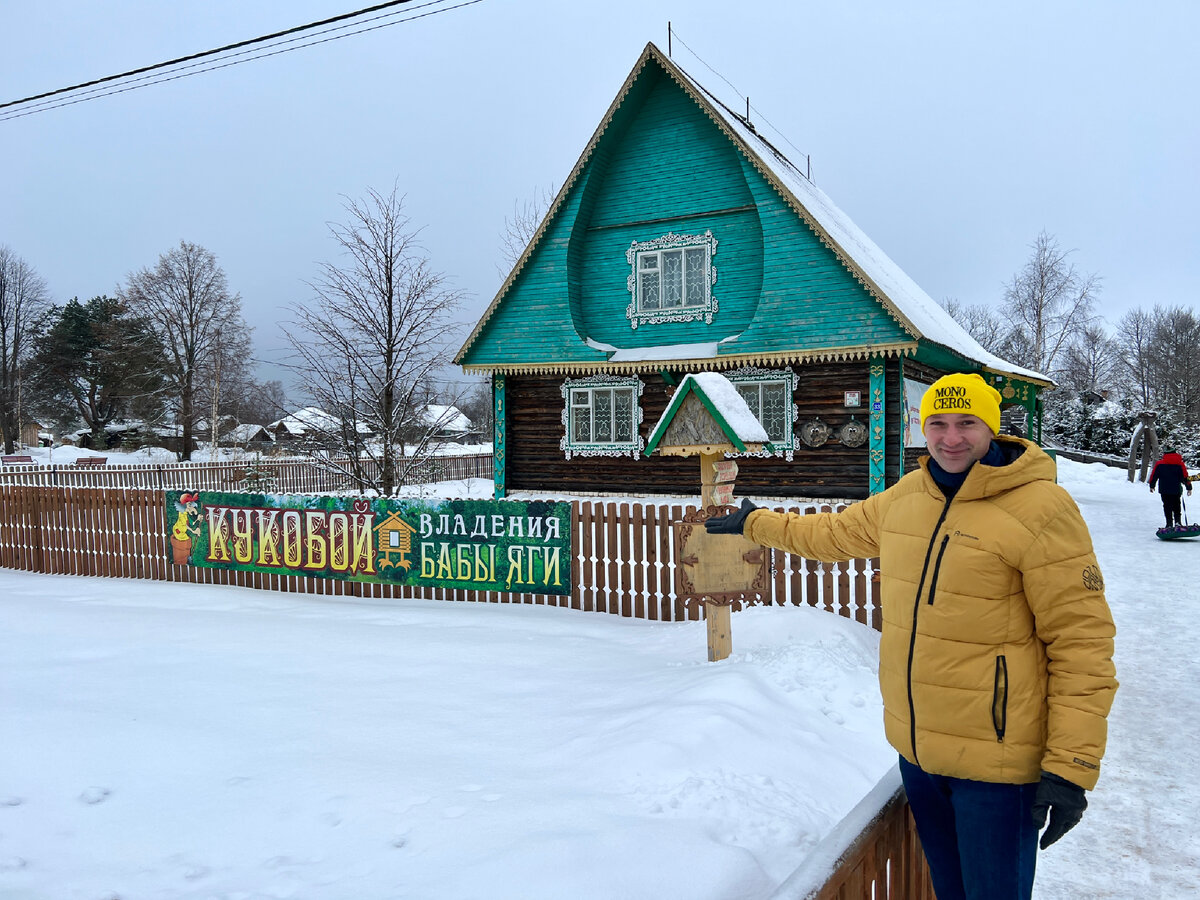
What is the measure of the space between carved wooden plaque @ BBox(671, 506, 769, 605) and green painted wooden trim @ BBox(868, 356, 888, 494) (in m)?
9.42

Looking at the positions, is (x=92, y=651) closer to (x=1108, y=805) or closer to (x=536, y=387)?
(x=1108, y=805)

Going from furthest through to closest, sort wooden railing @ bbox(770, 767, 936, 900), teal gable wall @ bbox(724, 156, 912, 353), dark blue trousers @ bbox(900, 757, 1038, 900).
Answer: teal gable wall @ bbox(724, 156, 912, 353) < dark blue trousers @ bbox(900, 757, 1038, 900) < wooden railing @ bbox(770, 767, 936, 900)

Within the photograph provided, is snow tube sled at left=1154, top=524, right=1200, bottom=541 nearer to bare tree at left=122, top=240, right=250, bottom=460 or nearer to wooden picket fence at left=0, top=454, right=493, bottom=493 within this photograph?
wooden picket fence at left=0, top=454, right=493, bottom=493

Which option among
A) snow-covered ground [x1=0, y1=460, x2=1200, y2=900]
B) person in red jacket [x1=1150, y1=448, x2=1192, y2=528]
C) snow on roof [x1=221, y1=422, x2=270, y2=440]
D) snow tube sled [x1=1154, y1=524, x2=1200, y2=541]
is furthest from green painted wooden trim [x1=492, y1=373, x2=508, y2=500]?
snow on roof [x1=221, y1=422, x2=270, y2=440]

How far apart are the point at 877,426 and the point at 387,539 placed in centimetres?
1009

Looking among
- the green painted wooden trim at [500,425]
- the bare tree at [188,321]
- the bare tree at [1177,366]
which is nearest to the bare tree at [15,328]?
the bare tree at [188,321]

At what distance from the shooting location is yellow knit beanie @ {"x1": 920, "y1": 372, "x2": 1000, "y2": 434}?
7.42ft

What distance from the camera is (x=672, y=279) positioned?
53.7 feet

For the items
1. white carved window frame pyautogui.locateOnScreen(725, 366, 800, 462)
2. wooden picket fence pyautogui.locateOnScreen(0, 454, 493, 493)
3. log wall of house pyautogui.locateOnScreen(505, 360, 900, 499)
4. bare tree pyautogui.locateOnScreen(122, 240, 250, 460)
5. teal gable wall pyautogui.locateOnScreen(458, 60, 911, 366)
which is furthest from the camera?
bare tree pyautogui.locateOnScreen(122, 240, 250, 460)

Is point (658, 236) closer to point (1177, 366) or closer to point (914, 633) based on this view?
point (914, 633)

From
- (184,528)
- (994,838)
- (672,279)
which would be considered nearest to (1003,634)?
(994,838)

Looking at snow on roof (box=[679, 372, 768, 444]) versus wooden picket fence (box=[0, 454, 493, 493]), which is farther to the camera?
wooden picket fence (box=[0, 454, 493, 493])

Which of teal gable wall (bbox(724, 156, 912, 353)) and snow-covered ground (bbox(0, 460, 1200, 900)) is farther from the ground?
teal gable wall (bbox(724, 156, 912, 353))

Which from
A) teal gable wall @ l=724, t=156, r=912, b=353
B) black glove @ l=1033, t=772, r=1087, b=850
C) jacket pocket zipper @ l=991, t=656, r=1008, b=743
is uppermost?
teal gable wall @ l=724, t=156, r=912, b=353
